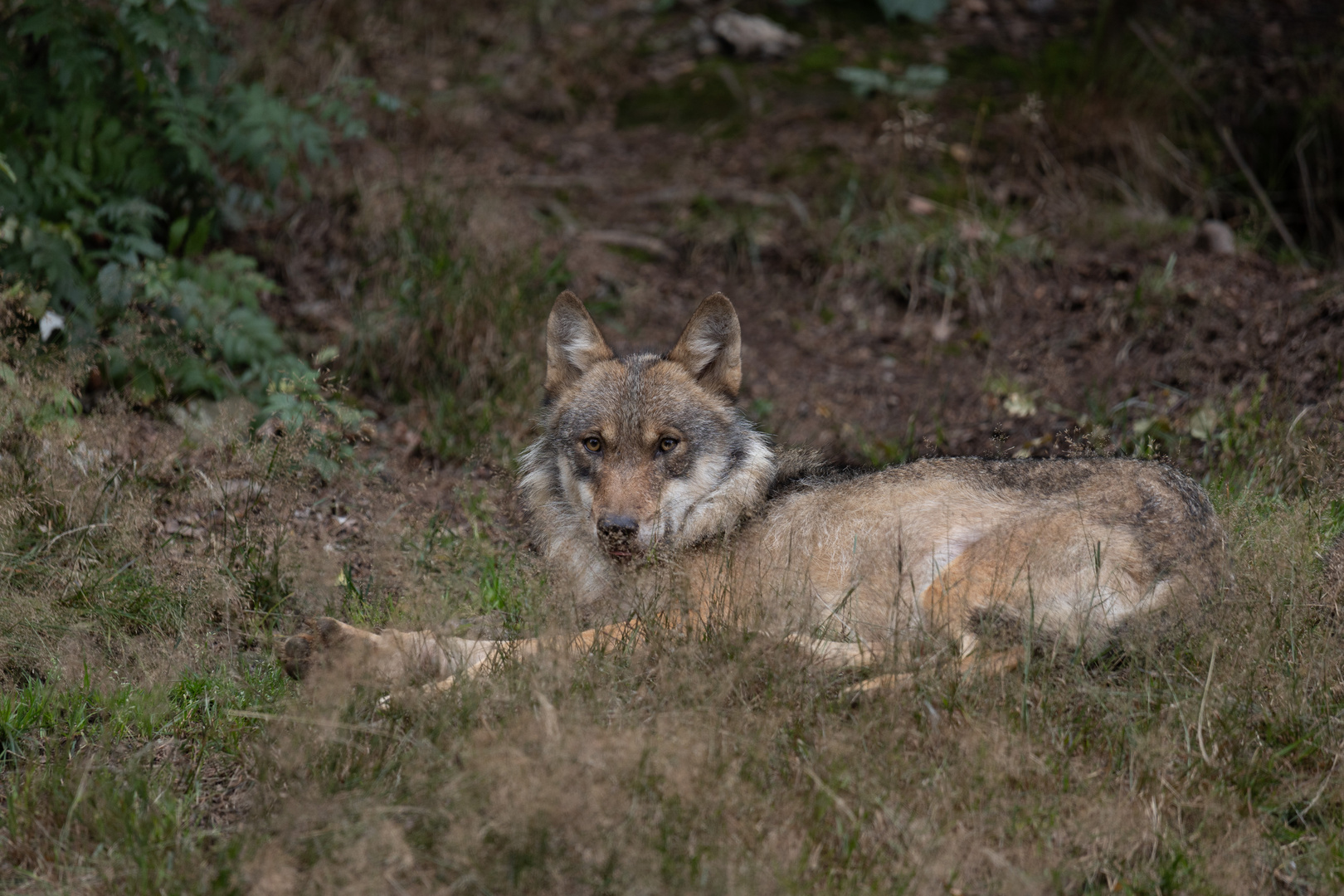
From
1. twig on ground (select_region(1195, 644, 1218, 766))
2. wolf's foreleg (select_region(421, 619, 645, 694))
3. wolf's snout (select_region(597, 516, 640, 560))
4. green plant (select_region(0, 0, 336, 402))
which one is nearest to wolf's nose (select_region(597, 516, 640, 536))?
wolf's snout (select_region(597, 516, 640, 560))

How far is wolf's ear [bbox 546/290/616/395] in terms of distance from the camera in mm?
5230

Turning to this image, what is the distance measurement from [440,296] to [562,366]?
227 centimetres

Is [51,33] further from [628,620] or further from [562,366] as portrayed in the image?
[628,620]

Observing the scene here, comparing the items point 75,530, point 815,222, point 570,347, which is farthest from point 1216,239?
point 75,530

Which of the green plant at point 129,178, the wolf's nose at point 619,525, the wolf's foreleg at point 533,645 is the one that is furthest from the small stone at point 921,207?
the wolf's foreleg at point 533,645

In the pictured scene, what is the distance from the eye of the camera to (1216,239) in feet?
26.8

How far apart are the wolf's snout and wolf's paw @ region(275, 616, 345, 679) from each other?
3.82ft

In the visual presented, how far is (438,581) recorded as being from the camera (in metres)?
4.72

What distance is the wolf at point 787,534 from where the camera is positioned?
13.1 feet

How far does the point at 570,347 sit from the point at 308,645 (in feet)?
6.91

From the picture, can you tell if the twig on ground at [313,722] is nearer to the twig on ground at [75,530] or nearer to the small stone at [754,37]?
the twig on ground at [75,530]

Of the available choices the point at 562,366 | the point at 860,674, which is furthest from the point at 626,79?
the point at 860,674

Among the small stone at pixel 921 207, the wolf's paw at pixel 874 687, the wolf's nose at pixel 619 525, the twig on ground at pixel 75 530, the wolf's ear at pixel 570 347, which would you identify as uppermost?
the wolf's ear at pixel 570 347

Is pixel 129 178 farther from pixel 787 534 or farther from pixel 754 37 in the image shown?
pixel 754 37
